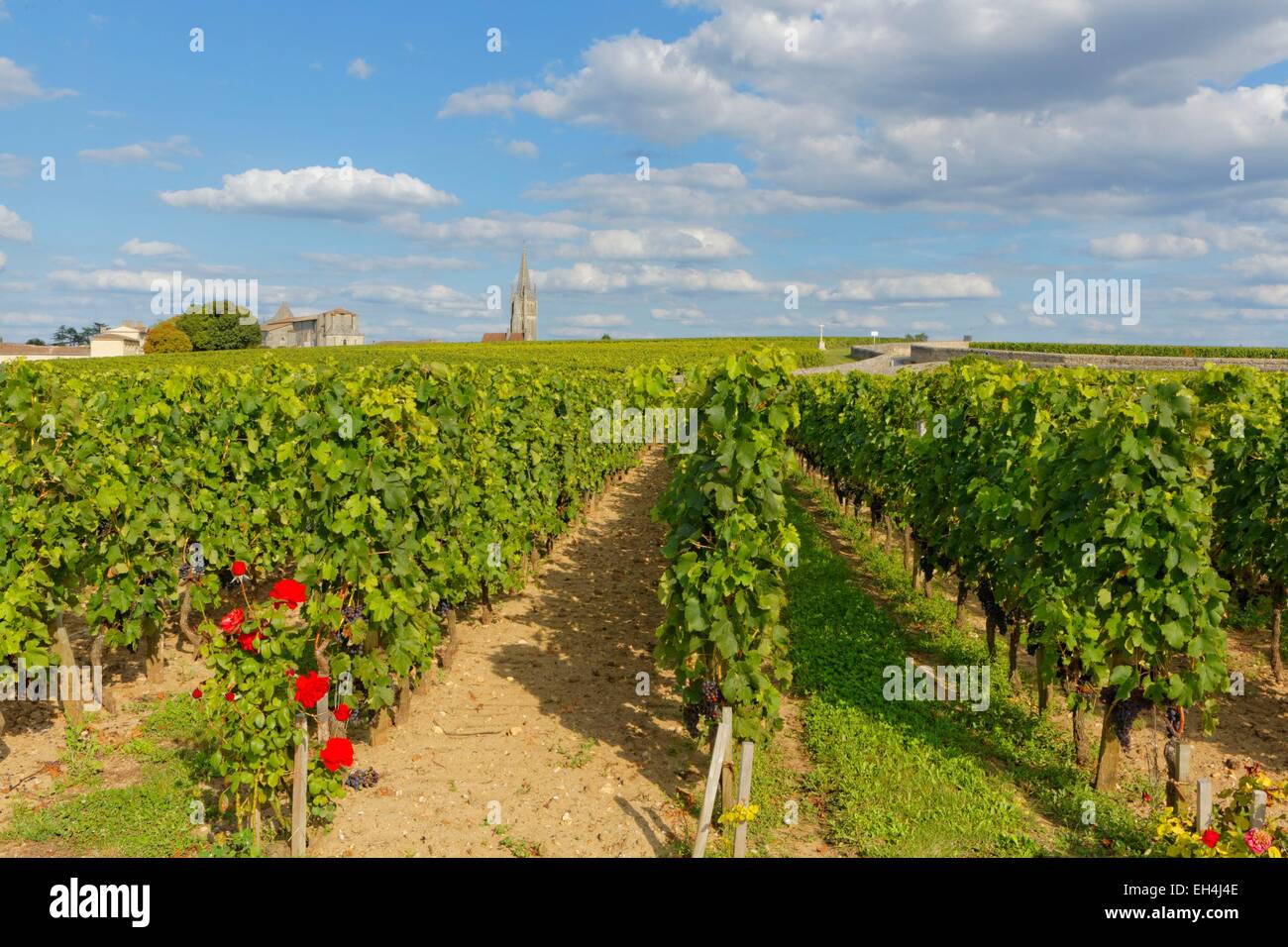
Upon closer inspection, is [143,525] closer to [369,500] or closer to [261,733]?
[369,500]

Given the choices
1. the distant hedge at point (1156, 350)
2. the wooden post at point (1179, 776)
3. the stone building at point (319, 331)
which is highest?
the stone building at point (319, 331)

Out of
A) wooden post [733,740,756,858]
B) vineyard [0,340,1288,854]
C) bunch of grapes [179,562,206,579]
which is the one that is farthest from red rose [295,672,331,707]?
bunch of grapes [179,562,206,579]

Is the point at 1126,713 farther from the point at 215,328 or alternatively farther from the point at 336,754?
the point at 215,328

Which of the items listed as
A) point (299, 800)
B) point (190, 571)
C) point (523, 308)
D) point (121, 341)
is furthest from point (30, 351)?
point (299, 800)

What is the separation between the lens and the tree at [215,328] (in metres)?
76.3

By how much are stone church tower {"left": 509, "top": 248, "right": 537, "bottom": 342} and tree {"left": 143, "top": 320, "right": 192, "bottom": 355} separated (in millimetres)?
46433

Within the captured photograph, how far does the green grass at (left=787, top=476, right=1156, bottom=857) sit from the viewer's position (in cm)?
567

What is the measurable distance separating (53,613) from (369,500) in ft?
11.3

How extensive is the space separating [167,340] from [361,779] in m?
80.7

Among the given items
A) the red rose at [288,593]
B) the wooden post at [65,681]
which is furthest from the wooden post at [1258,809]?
the wooden post at [65,681]

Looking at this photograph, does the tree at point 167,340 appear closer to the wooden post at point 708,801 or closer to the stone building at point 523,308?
the stone building at point 523,308

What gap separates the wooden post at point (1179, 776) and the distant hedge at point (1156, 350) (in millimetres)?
56239

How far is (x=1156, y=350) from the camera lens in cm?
6272
